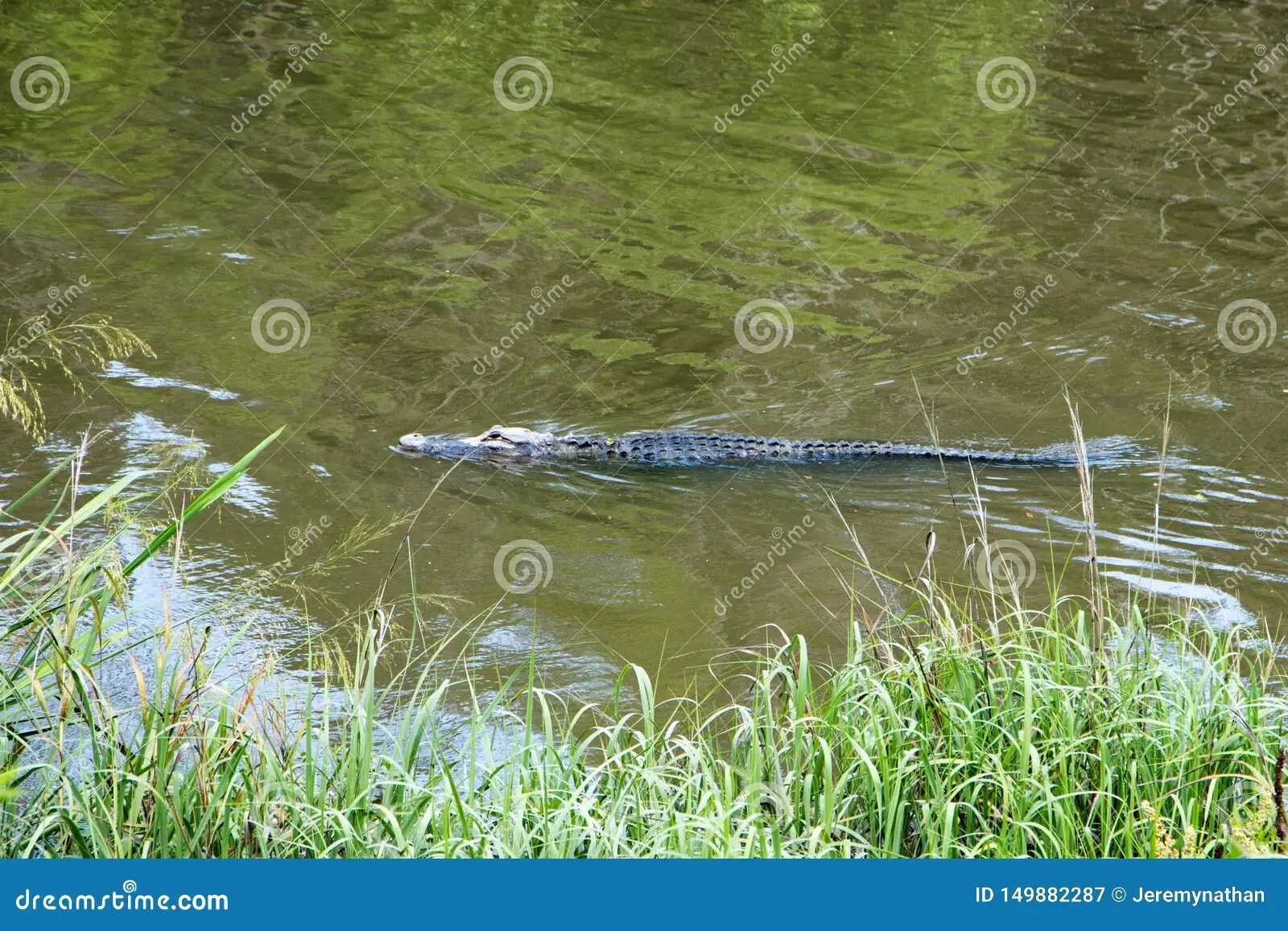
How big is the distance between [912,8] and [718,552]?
46.6 ft

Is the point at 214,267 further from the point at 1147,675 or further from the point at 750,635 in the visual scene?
the point at 1147,675

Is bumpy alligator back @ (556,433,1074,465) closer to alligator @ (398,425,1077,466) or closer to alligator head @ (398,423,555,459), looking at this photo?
alligator @ (398,425,1077,466)

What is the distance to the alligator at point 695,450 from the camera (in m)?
7.75

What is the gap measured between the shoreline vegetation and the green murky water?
63.4 inches

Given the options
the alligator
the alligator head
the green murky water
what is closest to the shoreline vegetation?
the green murky water

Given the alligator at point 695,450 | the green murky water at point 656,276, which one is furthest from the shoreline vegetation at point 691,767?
the alligator at point 695,450

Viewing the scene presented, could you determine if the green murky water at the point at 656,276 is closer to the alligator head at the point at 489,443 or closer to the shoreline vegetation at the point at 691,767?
the alligator head at the point at 489,443

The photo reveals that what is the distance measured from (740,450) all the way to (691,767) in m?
4.47

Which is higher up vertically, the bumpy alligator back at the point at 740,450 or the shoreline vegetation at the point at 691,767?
the bumpy alligator back at the point at 740,450

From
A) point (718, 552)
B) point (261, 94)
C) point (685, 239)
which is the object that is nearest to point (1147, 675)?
point (718, 552)

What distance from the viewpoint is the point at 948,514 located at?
7.05m

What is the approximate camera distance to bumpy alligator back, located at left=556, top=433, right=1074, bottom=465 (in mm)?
7766

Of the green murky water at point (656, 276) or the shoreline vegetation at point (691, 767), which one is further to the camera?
the green murky water at point (656, 276)

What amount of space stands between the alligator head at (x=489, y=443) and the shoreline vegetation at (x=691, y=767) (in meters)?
3.69
